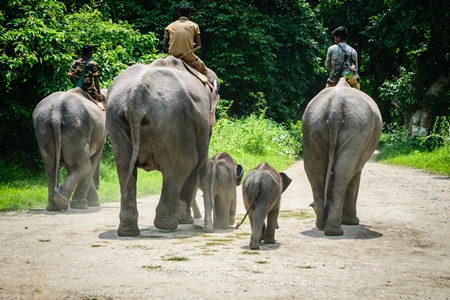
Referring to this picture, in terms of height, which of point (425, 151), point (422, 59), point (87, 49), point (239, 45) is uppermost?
point (239, 45)

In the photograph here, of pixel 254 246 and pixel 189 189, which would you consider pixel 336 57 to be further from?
pixel 254 246

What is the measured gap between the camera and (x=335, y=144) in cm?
832

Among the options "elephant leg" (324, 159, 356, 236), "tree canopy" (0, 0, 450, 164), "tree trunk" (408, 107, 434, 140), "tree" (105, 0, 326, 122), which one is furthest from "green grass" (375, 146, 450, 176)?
"elephant leg" (324, 159, 356, 236)

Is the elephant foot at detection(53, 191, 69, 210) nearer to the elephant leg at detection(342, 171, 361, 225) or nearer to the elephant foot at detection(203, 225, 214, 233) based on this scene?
the elephant foot at detection(203, 225, 214, 233)

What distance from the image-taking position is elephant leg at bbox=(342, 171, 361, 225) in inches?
355

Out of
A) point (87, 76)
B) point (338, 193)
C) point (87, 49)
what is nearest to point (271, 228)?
point (338, 193)

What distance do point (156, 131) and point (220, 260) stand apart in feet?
7.05

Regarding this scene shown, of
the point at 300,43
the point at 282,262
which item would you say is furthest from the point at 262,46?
the point at 282,262

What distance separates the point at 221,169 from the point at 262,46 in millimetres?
17814

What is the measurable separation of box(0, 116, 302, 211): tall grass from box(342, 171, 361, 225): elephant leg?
474 cm

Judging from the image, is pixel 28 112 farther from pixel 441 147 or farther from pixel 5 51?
pixel 441 147

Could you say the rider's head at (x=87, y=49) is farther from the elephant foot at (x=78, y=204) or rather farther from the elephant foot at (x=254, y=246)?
the elephant foot at (x=254, y=246)

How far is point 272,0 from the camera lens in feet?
101

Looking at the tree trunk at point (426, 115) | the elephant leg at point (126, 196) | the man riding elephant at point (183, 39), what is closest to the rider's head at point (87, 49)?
the man riding elephant at point (183, 39)
